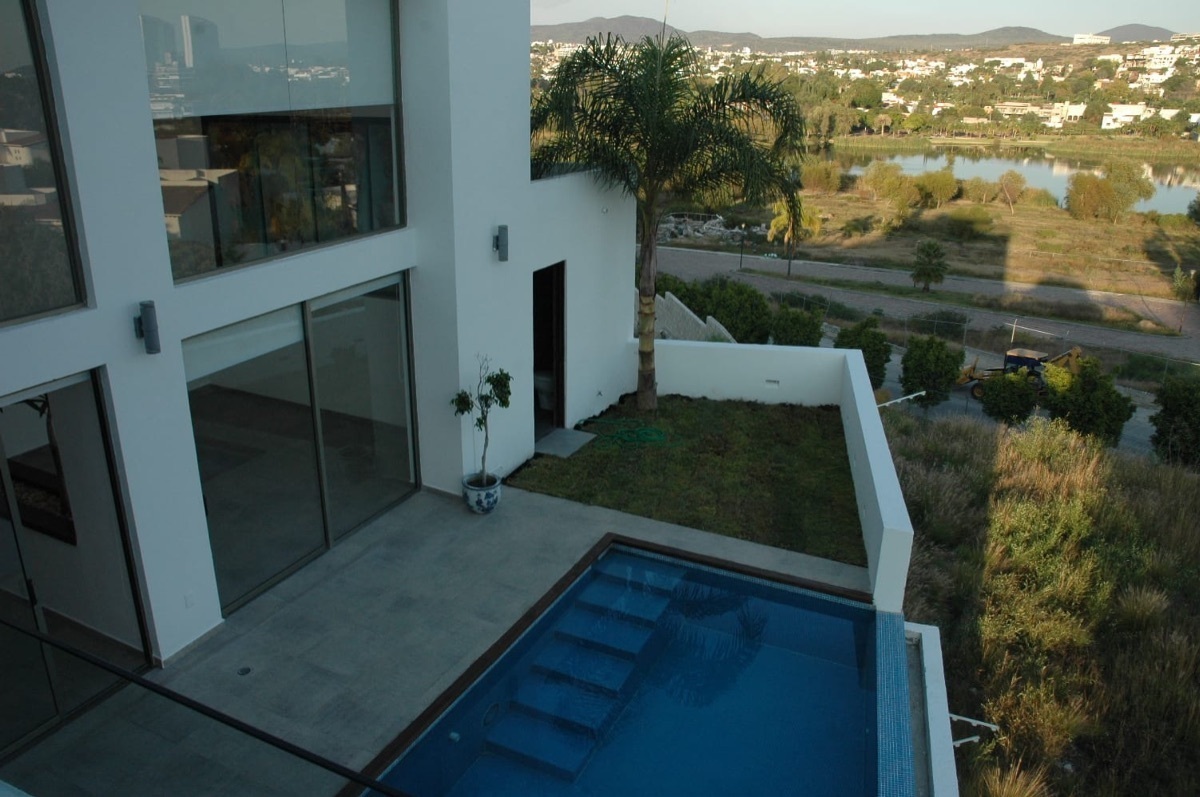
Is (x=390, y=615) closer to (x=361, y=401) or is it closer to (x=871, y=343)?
(x=361, y=401)

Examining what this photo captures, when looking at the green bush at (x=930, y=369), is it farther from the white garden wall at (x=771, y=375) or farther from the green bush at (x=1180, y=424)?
the white garden wall at (x=771, y=375)

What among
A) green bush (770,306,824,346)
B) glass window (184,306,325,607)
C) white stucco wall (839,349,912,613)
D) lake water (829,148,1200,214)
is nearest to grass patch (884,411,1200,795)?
white stucco wall (839,349,912,613)

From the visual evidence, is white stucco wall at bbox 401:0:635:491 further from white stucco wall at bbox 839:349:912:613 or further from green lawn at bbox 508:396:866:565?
white stucco wall at bbox 839:349:912:613

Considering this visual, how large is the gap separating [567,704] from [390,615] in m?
1.73

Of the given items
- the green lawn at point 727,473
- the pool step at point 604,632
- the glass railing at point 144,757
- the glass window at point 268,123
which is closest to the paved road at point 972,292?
the green lawn at point 727,473

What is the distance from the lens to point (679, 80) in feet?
33.7

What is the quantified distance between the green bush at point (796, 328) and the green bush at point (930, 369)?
2782 mm

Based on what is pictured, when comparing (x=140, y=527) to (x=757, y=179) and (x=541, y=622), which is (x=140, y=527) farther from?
(x=757, y=179)

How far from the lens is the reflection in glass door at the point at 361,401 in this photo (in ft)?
25.0

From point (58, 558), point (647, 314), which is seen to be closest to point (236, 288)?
point (58, 558)

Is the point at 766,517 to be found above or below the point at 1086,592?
above

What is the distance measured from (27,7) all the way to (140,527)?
332 centimetres

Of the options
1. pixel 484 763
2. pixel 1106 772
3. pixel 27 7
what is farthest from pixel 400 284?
pixel 1106 772

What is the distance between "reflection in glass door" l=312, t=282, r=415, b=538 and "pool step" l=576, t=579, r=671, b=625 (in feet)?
8.24
